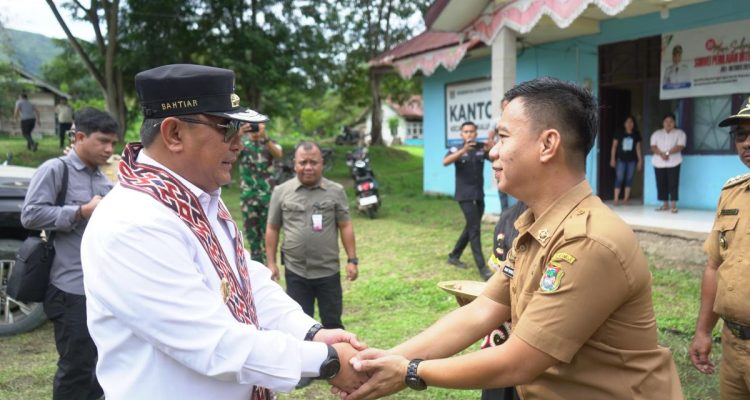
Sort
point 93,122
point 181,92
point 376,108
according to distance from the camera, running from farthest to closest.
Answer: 1. point 376,108
2. point 93,122
3. point 181,92

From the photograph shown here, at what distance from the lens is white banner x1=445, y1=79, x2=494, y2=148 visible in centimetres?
1190

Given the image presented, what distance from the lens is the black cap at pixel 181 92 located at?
183 cm

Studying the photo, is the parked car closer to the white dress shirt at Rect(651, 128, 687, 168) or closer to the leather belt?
the leather belt

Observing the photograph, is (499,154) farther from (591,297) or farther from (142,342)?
(142,342)

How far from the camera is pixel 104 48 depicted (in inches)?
666

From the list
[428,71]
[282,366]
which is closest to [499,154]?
[282,366]

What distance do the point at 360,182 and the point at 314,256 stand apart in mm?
7460

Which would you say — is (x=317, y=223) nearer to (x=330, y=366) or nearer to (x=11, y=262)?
(x=330, y=366)

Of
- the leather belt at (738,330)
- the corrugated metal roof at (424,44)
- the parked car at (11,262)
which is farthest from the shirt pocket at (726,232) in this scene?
the corrugated metal roof at (424,44)

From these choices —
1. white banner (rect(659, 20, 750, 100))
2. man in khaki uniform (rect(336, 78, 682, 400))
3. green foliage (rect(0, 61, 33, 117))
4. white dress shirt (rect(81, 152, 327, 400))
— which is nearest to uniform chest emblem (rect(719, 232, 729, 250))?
man in khaki uniform (rect(336, 78, 682, 400))

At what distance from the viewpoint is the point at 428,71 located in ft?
36.2

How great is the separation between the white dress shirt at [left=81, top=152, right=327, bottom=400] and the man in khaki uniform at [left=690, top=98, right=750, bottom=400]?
2055mm

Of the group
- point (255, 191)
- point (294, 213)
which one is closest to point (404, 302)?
point (294, 213)

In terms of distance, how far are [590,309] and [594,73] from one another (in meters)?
9.72
